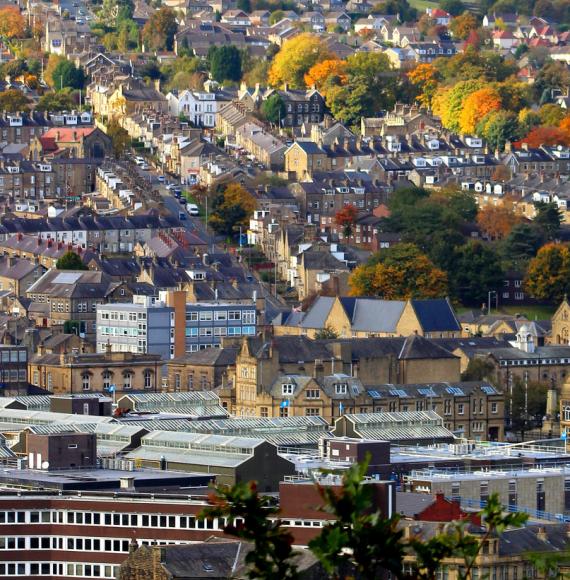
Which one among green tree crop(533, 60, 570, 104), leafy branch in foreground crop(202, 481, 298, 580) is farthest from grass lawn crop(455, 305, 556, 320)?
leafy branch in foreground crop(202, 481, 298, 580)

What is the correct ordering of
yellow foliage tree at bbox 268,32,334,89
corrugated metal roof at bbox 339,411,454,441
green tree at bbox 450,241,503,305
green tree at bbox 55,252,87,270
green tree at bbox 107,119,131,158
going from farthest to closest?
yellow foliage tree at bbox 268,32,334,89 < green tree at bbox 107,119,131,158 < green tree at bbox 55,252,87,270 < green tree at bbox 450,241,503,305 < corrugated metal roof at bbox 339,411,454,441

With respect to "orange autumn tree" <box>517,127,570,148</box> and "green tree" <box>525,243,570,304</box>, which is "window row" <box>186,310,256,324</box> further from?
"orange autumn tree" <box>517,127,570,148</box>

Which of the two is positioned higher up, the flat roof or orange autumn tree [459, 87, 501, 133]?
orange autumn tree [459, 87, 501, 133]

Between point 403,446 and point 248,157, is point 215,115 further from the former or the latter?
point 403,446

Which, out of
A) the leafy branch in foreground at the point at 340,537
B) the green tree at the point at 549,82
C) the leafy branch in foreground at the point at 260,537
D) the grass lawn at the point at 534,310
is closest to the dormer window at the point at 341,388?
the grass lawn at the point at 534,310

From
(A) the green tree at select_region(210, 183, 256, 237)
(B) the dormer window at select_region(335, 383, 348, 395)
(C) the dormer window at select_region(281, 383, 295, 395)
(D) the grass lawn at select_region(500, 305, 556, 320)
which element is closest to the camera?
(B) the dormer window at select_region(335, 383, 348, 395)

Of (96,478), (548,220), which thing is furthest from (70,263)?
(96,478)

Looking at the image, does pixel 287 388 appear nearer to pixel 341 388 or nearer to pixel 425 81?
pixel 341 388
